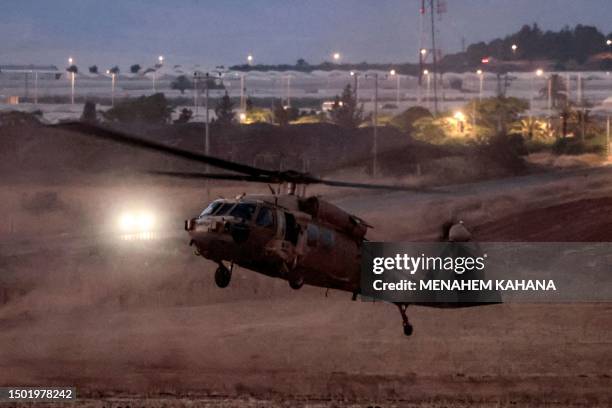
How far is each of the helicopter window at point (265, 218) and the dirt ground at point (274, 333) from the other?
20.4ft

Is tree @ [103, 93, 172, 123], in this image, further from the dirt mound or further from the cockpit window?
the cockpit window

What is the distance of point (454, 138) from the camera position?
79938 mm

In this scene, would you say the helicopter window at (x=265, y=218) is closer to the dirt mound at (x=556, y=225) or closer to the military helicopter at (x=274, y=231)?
the military helicopter at (x=274, y=231)

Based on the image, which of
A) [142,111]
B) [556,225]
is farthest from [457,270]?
[142,111]

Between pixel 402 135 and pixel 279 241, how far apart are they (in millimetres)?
54162

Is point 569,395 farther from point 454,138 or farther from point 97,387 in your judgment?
point 454,138

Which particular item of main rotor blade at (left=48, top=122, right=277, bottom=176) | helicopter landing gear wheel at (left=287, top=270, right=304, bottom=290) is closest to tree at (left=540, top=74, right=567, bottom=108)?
helicopter landing gear wheel at (left=287, top=270, right=304, bottom=290)

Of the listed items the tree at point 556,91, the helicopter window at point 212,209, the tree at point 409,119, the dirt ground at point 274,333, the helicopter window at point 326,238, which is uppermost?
the tree at point 556,91

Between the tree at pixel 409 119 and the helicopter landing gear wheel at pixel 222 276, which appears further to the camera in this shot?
the tree at pixel 409 119

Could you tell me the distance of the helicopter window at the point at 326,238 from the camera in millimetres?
25036

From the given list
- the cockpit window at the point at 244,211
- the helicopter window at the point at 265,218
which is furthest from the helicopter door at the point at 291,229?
the cockpit window at the point at 244,211

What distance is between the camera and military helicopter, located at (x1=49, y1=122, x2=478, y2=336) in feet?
74.8

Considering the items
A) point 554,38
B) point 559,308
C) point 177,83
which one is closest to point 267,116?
point 177,83

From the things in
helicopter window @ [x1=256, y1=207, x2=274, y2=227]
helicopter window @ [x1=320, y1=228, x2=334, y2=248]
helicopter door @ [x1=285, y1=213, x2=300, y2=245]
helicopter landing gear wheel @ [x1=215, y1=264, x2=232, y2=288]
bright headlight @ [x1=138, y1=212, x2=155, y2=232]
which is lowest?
bright headlight @ [x1=138, y1=212, x2=155, y2=232]
